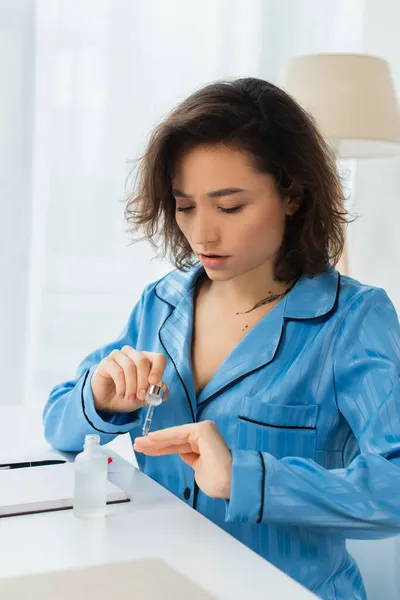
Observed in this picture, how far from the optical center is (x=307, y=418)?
1.28 m

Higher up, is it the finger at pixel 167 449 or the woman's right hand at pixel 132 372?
the woman's right hand at pixel 132 372

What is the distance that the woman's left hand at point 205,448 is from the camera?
104cm

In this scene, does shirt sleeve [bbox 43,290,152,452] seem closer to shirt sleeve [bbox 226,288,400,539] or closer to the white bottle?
the white bottle

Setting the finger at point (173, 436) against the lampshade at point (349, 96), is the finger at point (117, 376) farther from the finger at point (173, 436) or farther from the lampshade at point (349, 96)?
the lampshade at point (349, 96)

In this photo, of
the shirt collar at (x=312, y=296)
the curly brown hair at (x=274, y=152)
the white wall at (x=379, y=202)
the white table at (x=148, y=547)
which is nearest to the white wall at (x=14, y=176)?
the white wall at (x=379, y=202)

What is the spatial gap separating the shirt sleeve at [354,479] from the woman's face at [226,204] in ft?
0.86

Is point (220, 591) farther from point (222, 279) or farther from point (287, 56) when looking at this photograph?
point (287, 56)

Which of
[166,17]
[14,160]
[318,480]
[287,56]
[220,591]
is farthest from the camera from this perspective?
[287,56]

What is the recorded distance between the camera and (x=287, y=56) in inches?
122

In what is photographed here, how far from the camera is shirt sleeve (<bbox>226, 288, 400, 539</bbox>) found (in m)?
1.04

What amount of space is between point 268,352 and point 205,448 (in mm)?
295

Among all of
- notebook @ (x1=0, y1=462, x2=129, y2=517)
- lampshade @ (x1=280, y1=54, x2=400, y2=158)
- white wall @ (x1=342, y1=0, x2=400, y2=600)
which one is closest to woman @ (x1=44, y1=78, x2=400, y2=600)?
notebook @ (x1=0, y1=462, x2=129, y2=517)

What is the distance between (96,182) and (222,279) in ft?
5.08

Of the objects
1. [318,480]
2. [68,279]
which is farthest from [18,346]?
[318,480]
